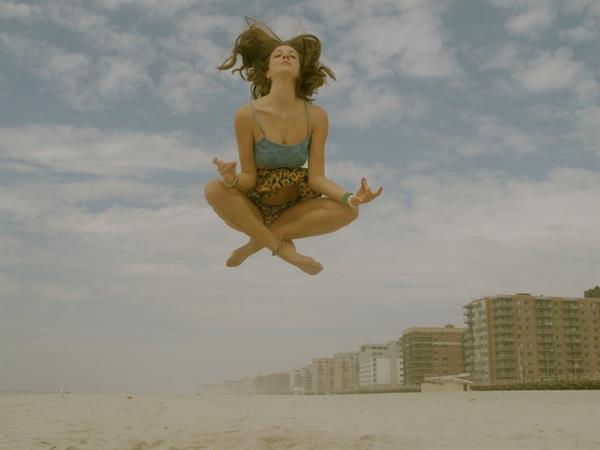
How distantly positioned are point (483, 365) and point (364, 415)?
9250cm

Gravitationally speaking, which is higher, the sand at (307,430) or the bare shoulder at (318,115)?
the bare shoulder at (318,115)

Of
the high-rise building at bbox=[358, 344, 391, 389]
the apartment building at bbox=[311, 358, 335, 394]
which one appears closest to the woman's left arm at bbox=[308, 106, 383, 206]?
the high-rise building at bbox=[358, 344, 391, 389]

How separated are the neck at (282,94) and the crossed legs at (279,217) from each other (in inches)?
36.1

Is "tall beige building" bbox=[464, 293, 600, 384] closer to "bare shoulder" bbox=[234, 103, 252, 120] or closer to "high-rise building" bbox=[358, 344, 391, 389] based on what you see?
"high-rise building" bbox=[358, 344, 391, 389]

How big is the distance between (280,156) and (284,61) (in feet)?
2.95

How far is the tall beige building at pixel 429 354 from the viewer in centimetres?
12925

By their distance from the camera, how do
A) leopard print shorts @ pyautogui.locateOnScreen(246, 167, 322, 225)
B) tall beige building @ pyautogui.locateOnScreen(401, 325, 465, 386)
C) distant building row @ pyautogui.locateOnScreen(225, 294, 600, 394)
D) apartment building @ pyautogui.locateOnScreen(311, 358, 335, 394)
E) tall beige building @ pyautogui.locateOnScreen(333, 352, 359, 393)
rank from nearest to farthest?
leopard print shorts @ pyautogui.locateOnScreen(246, 167, 322, 225) → distant building row @ pyautogui.locateOnScreen(225, 294, 600, 394) → tall beige building @ pyautogui.locateOnScreen(401, 325, 465, 386) → tall beige building @ pyautogui.locateOnScreen(333, 352, 359, 393) → apartment building @ pyautogui.locateOnScreen(311, 358, 335, 394)

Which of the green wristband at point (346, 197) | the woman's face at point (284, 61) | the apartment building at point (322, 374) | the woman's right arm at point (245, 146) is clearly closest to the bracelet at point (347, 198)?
the green wristband at point (346, 197)

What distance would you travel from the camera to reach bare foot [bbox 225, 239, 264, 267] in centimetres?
739

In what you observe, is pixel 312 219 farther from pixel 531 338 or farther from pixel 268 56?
pixel 531 338

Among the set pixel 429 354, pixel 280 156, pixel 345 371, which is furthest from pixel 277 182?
pixel 345 371

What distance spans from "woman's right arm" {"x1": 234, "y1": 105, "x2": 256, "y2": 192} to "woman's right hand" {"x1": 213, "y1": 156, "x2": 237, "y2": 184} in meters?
0.20

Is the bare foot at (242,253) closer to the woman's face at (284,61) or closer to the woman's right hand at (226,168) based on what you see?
the woman's right hand at (226,168)

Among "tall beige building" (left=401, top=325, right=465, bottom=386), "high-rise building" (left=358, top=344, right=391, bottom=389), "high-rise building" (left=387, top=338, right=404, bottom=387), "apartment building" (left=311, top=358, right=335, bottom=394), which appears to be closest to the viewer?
"tall beige building" (left=401, top=325, right=465, bottom=386)
